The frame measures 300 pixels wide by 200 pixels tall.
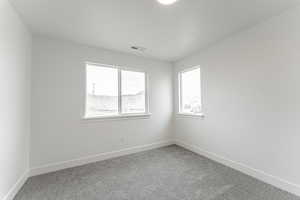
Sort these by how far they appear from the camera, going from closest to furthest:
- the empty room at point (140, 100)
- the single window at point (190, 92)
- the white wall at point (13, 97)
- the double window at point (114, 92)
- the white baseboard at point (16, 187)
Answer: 1. the white wall at point (13, 97)
2. the white baseboard at point (16, 187)
3. the empty room at point (140, 100)
4. the double window at point (114, 92)
5. the single window at point (190, 92)

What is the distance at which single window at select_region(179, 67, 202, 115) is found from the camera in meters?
3.31

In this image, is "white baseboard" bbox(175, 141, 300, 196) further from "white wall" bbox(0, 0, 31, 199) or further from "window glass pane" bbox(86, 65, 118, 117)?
"white wall" bbox(0, 0, 31, 199)

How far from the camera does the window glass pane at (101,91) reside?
2.89 metres

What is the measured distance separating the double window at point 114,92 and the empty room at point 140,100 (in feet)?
0.09

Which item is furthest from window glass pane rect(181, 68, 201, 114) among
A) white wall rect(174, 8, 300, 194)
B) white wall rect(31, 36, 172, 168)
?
white wall rect(31, 36, 172, 168)

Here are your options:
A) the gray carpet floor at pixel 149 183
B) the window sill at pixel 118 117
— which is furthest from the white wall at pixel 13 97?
the window sill at pixel 118 117

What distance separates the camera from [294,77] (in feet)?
5.81

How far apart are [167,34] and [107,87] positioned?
1.73 metres

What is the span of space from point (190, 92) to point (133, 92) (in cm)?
151

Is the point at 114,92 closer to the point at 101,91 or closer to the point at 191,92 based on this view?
the point at 101,91

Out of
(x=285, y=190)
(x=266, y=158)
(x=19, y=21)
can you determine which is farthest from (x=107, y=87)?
(x=285, y=190)

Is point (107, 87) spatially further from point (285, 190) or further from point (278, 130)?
point (285, 190)

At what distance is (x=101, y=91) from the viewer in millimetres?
3023

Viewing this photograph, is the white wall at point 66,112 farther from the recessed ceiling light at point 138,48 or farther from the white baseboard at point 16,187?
the recessed ceiling light at point 138,48
